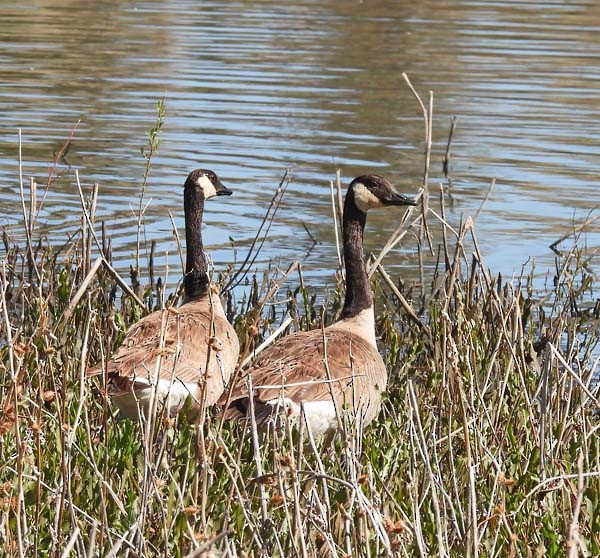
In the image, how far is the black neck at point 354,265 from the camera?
746 cm

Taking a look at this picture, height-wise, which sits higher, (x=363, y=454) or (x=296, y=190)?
(x=363, y=454)

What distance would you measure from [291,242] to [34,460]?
6513 mm

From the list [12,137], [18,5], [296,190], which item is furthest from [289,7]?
[296,190]

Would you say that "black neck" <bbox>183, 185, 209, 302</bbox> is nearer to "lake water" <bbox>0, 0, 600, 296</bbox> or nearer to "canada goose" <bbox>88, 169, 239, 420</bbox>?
"canada goose" <bbox>88, 169, 239, 420</bbox>

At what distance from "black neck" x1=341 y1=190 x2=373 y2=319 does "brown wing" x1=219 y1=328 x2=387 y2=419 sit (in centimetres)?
43

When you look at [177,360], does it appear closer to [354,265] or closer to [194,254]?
[354,265]

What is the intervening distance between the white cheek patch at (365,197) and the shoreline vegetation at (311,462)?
0.60 meters

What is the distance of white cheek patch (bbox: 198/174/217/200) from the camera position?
8.68 meters

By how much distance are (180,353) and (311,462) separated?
2.63ft

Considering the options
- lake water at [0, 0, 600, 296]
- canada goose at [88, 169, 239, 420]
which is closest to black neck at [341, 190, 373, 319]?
canada goose at [88, 169, 239, 420]

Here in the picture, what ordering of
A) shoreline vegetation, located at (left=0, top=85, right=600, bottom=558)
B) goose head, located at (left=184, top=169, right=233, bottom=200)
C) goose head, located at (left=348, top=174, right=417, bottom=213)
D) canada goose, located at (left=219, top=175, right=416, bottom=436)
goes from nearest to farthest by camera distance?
1. shoreline vegetation, located at (left=0, top=85, right=600, bottom=558)
2. canada goose, located at (left=219, top=175, right=416, bottom=436)
3. goose head, located at (left=348, top=174, right=417, bottom=213)
4. goose head, located at (left=184, top=169, right=233, bottom=200)

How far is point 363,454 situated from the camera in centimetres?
570

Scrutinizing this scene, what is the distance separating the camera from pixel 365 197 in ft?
25.9

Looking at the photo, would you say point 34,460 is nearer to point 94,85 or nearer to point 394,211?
point 394,211
